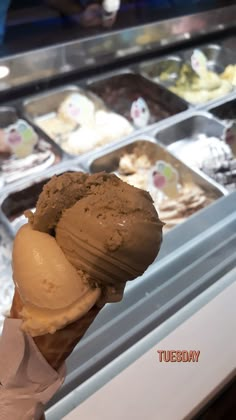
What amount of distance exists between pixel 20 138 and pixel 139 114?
530 millimetres

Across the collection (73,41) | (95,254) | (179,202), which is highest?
(95,254)

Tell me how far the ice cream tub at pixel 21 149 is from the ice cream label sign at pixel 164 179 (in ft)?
1.18

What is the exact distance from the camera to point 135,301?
4.23ft

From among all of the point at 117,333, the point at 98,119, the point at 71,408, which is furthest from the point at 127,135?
the point at 71,408

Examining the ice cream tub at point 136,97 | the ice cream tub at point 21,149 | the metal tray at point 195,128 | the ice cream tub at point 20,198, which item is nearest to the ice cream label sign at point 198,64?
the ice cream tub at point 136,97

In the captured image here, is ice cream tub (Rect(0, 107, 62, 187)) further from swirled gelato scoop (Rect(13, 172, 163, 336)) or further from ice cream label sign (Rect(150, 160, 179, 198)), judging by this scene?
swirled gelato scoop (Rect(13, 172, 163, 336))

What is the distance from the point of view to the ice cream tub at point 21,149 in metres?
1.78

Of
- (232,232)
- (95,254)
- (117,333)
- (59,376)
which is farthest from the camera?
(232,232)

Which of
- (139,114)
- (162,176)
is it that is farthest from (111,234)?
(139,114)

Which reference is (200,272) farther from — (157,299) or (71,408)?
(71,408)

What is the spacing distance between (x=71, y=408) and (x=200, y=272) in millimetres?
543

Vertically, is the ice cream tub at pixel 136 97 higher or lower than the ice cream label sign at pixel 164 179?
higher

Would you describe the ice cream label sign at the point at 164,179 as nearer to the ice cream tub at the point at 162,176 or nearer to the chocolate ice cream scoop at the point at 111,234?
the ice cream tub at the point at 162,176

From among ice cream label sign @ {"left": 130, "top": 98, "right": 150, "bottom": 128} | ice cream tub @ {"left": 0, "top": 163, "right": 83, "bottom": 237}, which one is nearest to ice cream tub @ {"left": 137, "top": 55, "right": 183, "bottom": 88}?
ice cream label sign @ {"left": 130, "top": 98, "right": 150, "bottom": 128}
